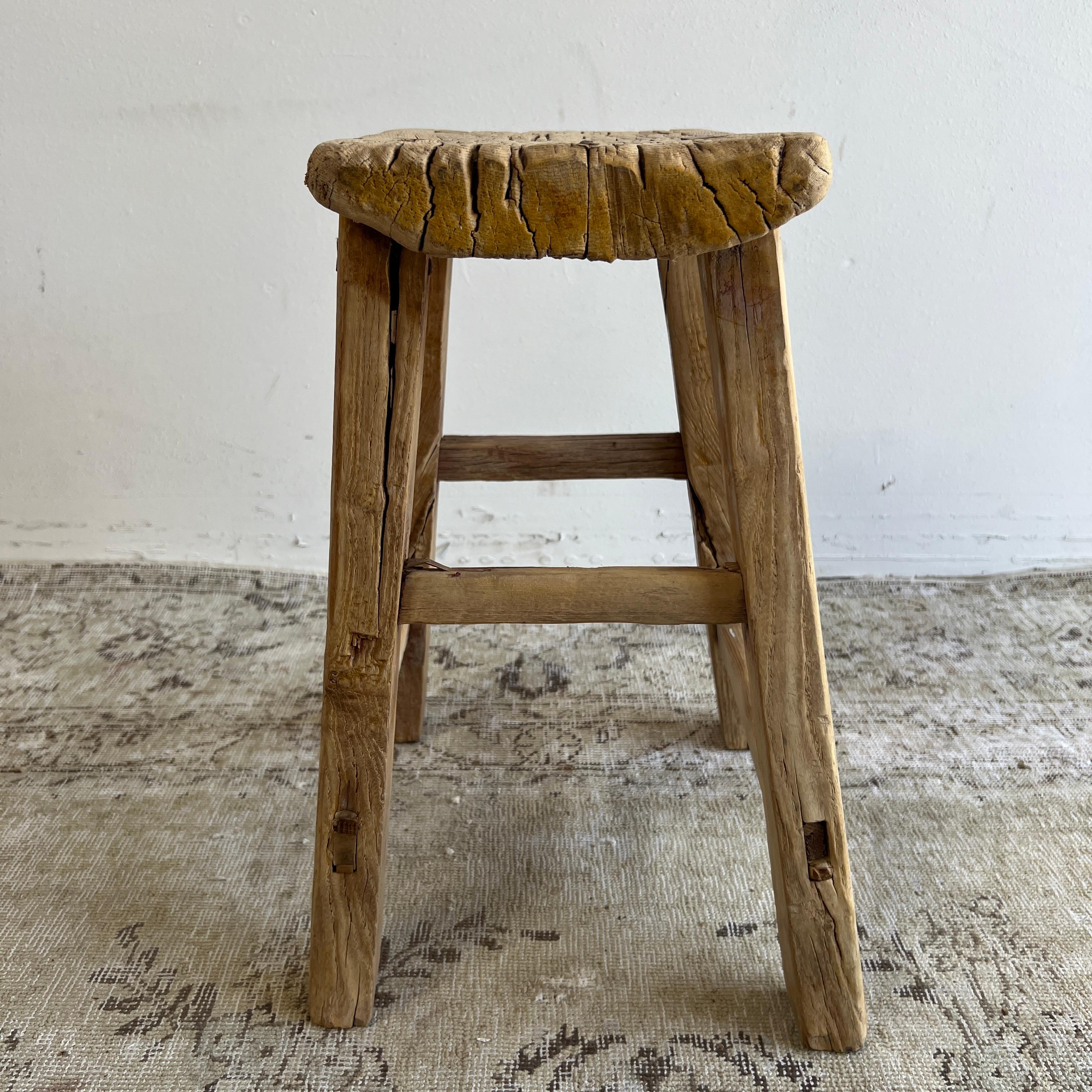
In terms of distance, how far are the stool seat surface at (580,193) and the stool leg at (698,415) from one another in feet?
1.29

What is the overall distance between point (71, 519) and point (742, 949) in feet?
4.77

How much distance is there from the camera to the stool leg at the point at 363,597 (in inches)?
30.5

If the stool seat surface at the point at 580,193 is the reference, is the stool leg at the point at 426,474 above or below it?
below

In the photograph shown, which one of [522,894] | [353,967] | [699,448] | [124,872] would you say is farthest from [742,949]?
[124,872]

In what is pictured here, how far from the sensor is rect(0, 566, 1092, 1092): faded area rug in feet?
2.75

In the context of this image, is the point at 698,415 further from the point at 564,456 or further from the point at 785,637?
the point at 785,637

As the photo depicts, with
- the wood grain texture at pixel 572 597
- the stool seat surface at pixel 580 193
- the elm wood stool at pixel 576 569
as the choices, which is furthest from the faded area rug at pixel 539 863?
the stool seat surface at pixel 580 193

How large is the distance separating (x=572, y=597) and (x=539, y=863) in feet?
1.32

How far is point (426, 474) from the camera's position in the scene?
1175 mm

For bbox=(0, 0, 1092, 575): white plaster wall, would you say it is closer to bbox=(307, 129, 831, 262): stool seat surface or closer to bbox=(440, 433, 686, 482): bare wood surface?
bbox=(440, 433, 686, 482): bare wood surface

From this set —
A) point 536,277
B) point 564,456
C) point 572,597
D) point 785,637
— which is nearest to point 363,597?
point 572,597

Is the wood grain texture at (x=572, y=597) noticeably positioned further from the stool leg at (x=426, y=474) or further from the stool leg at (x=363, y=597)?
the stool leg at (x=426, y=474)

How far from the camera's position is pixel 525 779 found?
125 cm

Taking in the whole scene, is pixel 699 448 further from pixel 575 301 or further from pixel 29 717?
pixel 29 717
